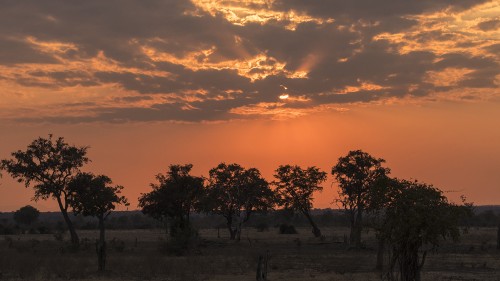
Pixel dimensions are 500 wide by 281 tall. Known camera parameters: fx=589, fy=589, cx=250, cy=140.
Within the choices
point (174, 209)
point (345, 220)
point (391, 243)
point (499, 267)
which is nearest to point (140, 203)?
point (174, 209)

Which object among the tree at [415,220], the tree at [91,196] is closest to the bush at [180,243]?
the tree at [91,196]

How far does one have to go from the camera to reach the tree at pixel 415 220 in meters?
20.8

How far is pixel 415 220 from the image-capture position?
20.7m

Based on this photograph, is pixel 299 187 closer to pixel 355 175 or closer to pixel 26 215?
pixel 355 175

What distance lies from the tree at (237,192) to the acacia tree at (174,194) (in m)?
6.44

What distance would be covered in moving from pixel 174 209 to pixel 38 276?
144 feet

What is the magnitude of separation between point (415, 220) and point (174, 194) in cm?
5864

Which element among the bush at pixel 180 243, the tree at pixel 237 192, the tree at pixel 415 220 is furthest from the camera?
the tree at pixel 237 192

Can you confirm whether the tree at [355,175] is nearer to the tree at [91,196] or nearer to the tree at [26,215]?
the tree at [91,196]

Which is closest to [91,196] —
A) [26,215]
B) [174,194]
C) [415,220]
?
[174,194]

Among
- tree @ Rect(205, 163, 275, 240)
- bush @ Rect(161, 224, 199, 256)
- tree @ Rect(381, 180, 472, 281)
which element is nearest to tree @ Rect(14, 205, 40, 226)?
tree @ Rect(205, 163, 275, 240)

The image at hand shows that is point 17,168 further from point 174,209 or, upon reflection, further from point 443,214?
point 443,214

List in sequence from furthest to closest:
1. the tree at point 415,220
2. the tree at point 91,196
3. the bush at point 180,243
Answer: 1. the tree at point 91,196
2. the bush at point 180,243
3. the tree at point 415,220

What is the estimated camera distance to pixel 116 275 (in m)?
35.8
